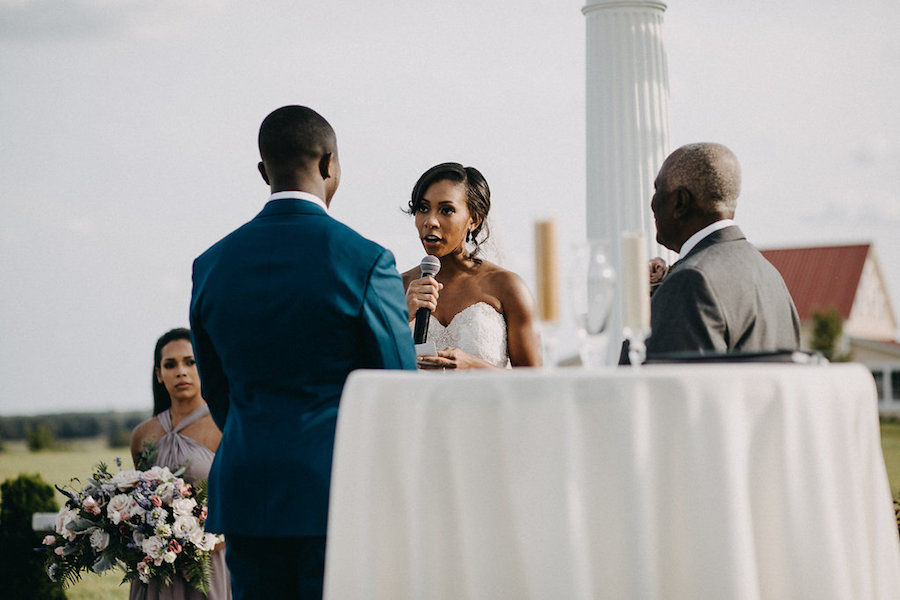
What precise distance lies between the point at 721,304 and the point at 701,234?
358mm

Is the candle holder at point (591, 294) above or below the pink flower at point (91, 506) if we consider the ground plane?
above

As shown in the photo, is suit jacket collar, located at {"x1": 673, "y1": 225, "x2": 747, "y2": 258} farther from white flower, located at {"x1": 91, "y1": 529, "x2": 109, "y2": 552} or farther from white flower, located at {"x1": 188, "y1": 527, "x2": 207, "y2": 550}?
white flower, located at {"x1": 91, "y1": 529, "x2": 109, "y2": 552}

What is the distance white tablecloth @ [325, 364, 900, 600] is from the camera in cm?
248

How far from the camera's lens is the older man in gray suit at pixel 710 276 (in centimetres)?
346

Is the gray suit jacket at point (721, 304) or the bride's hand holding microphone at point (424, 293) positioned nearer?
the gray suit jacket at point (721, 304)

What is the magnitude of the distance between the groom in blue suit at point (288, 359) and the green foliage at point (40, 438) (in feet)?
84.3

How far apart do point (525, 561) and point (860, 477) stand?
0.96m

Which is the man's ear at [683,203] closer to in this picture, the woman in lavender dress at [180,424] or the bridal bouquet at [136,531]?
the bridal bouquet at [136,531]

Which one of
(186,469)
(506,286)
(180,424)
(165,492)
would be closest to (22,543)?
(180,424)

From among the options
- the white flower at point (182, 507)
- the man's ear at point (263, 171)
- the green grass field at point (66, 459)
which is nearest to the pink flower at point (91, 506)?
the white flower at point (182, 507)

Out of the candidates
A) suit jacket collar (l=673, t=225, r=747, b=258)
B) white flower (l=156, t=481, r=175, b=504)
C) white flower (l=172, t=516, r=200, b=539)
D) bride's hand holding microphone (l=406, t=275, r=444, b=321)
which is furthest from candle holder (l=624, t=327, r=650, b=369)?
white flower (l=156, t=481, r=175, b=504)

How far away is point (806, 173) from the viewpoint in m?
31.5

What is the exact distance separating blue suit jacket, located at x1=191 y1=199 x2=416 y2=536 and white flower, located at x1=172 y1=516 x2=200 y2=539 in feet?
7.25

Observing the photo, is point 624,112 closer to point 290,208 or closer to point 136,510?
point 136,510
